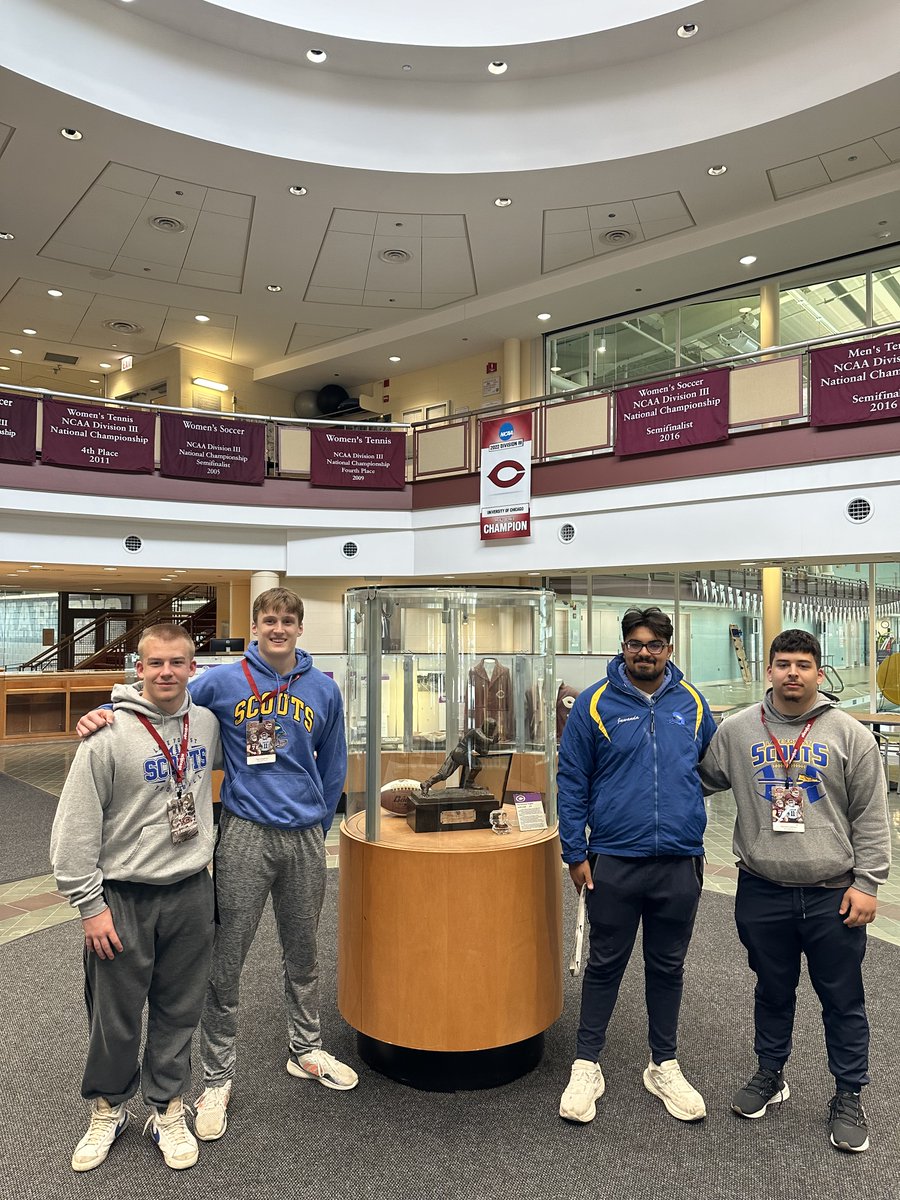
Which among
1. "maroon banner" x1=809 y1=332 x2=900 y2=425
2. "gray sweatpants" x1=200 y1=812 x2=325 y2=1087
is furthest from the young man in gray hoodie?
"maroon banner" x1=809 y1=332 x2=900 y2=425

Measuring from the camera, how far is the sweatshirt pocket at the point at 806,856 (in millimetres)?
2934

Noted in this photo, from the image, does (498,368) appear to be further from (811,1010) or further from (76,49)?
(811,1010)

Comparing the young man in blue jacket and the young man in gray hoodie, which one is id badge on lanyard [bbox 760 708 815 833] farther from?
the young man in gray hoodie

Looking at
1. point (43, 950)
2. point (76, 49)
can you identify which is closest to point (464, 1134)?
point (43, 950)

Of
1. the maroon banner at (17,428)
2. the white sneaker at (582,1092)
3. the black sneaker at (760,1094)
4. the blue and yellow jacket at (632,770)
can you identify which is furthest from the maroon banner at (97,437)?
Answer: the black sneaker at (760,1094)

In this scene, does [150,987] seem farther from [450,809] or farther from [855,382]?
[855,382]

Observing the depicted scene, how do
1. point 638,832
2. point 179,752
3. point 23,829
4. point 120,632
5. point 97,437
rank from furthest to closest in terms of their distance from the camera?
1. point 120,632
2. point 97,437
3. point 23,829
4. point 638,832
5. point 179,752

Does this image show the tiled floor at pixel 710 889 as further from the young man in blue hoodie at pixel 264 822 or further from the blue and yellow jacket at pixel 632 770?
the blue and yellow jacket at pixel 632 770

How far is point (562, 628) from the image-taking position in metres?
15.9

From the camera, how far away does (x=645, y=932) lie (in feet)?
10.8

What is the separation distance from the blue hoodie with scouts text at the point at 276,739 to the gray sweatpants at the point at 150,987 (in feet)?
1.10

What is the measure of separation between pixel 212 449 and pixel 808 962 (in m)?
12.4

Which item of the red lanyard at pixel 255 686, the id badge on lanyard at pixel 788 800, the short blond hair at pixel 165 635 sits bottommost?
the id badge on lanyard at pixel 788 800

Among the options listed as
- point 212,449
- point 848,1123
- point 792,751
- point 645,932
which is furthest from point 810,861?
point 212,449
